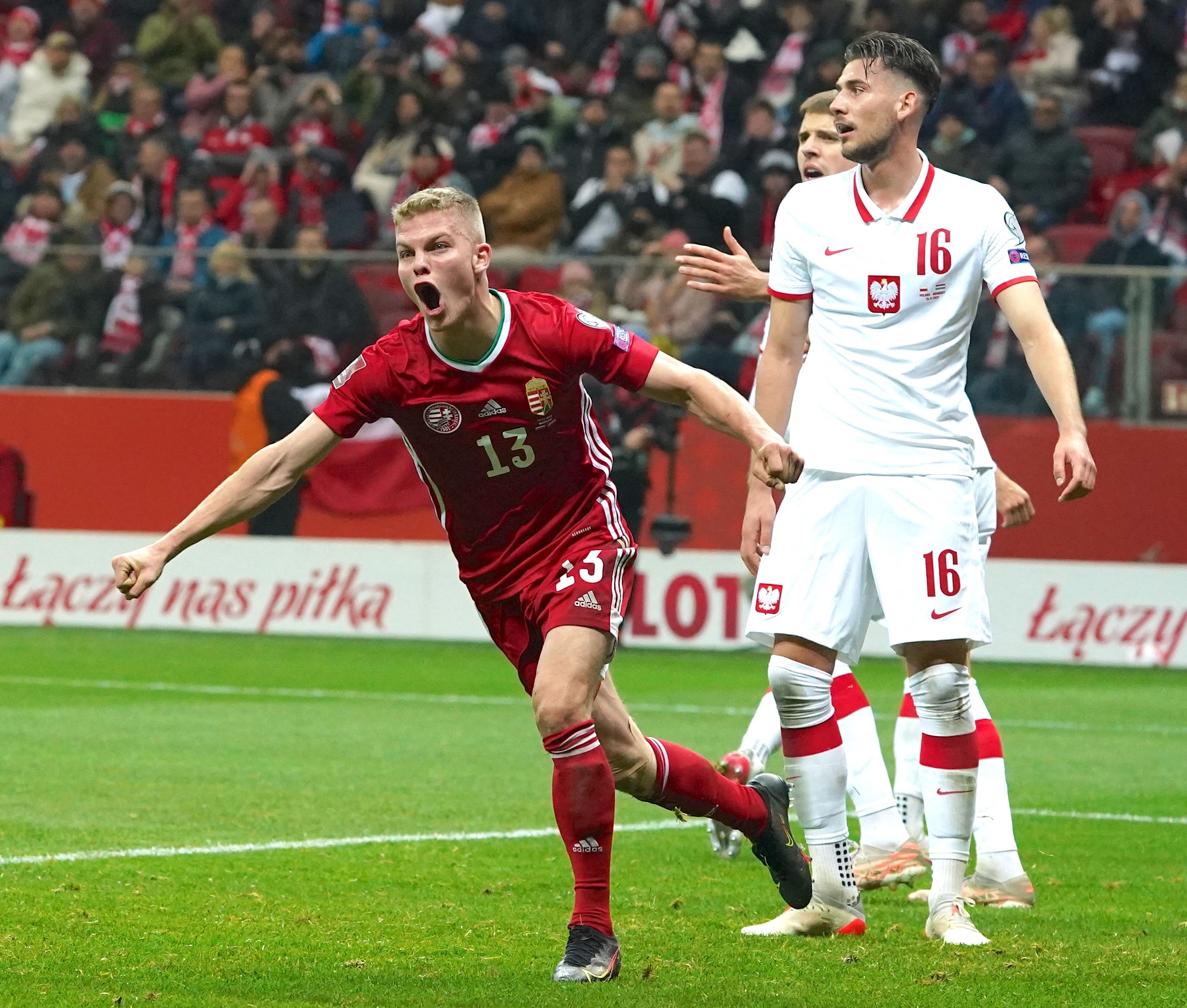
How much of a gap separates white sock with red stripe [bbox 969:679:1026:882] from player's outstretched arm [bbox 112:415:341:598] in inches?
90.3

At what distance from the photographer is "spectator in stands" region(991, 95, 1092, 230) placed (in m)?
18.1

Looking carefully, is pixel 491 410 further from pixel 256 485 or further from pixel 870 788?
pixel 870 788

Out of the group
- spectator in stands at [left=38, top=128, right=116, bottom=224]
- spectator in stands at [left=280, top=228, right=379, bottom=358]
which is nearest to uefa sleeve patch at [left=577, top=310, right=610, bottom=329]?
spectator in stands at [left=280, top=228, right=379, bottom=358]

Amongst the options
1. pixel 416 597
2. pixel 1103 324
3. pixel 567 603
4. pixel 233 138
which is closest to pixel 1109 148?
pixel 1103 324

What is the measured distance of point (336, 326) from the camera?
16.5m

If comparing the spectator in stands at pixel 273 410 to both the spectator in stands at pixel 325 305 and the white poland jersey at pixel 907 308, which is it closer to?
the spectator in stands at pixel 325 305

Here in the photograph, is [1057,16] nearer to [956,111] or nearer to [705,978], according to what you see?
[956,111]

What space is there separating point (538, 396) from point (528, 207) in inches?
533

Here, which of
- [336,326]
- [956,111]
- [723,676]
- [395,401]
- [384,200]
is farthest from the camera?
[384,200]

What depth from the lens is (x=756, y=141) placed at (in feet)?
60.6

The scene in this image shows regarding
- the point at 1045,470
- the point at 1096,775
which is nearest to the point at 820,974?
the point at 1096,775

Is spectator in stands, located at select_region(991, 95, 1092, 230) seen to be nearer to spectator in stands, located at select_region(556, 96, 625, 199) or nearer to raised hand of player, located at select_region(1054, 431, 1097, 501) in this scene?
spectator in stands, located at select_region(556, 96, 625, 199)

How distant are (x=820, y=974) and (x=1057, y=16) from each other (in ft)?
52.1

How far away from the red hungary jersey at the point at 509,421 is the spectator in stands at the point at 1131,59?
48.7ft
